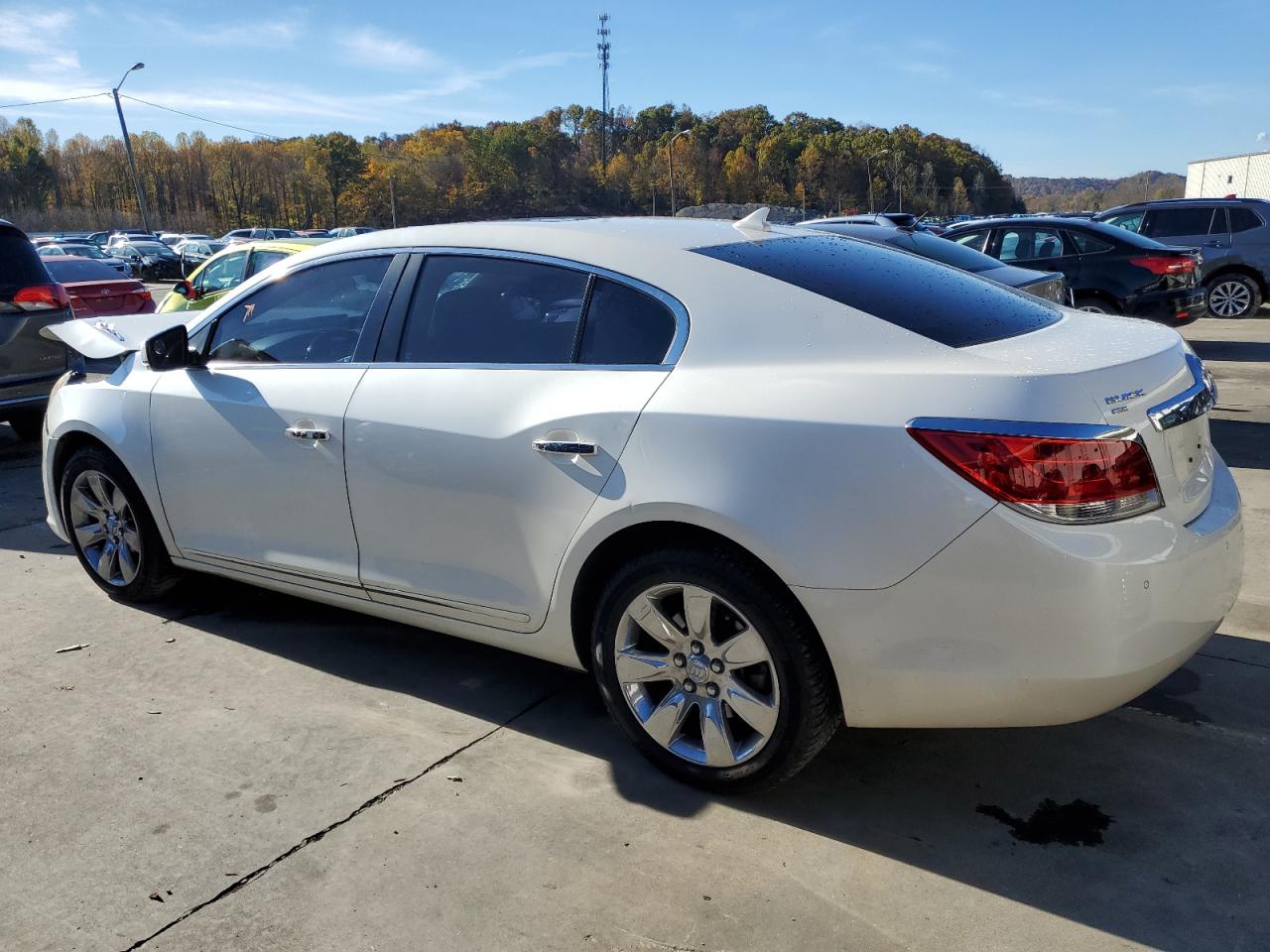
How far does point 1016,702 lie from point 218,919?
77.1 inches

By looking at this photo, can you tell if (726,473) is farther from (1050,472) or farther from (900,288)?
(900,288)

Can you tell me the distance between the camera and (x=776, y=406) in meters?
2.61

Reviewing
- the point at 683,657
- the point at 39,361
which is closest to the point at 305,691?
the point at 683,657

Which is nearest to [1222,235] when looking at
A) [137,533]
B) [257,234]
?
[137,533]

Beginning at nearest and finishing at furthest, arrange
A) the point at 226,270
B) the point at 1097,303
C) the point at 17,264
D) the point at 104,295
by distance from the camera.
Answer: the point at 17,264 < the point at 226,270 < the point at 1097,303 < the point at 104,295

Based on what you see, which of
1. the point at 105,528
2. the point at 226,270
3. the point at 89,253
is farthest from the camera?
the point at 89,253

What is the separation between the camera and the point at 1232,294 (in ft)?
48.3

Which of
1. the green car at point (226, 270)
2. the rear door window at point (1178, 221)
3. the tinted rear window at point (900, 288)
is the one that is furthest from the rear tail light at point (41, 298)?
the rear door window at point (1178, 221)

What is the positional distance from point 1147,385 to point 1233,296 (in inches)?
566

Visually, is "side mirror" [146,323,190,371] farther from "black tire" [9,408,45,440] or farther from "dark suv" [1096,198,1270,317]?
"dark suv" [1096,198,1270,317]

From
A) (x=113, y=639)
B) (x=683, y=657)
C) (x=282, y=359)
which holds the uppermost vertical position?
(x=282, y=359)

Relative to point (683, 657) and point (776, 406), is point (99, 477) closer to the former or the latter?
point (683, 657)

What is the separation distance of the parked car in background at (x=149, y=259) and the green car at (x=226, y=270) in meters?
29.8

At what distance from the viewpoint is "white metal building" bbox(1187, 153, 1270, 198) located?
149 ft
